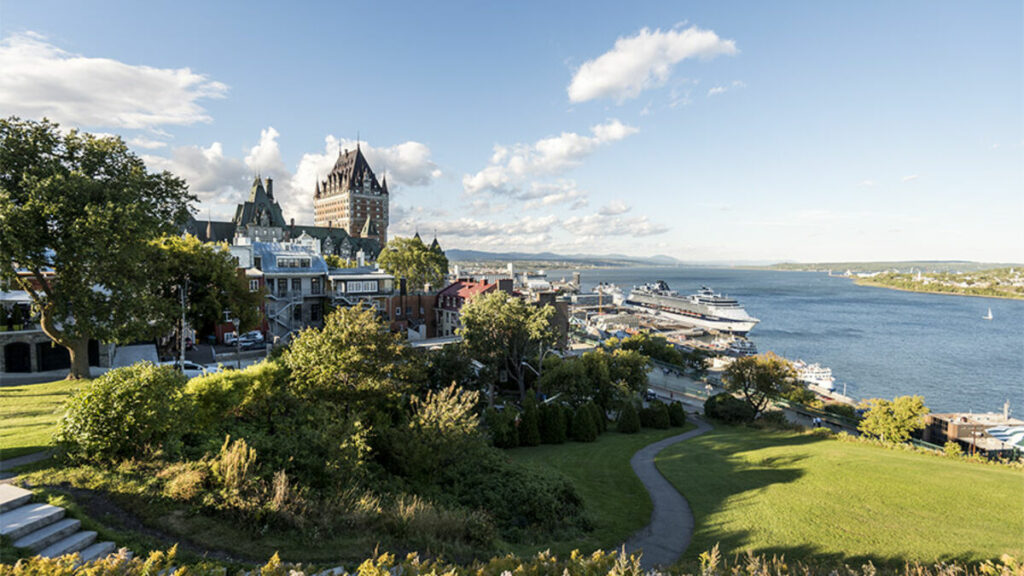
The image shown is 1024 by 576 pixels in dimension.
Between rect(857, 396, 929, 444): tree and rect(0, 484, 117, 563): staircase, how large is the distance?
37.7 metres

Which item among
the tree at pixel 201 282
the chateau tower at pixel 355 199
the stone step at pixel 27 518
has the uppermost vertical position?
the chateau tower at pixel 355 199

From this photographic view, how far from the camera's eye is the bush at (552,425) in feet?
88.9

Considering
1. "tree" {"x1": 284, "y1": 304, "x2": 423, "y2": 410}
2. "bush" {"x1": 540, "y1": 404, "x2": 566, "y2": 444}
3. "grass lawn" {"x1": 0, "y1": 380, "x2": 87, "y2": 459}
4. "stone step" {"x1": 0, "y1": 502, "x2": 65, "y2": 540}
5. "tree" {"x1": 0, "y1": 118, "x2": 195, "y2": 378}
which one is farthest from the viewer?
"bush" {"x1": 540, "y1": 404, "x2": 566, "y2": 444}

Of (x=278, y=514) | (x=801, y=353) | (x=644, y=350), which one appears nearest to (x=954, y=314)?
(x=801, y=353)

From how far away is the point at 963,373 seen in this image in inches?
2522

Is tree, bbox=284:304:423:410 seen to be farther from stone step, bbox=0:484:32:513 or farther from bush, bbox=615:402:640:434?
bush, bbox=615:402:640:434

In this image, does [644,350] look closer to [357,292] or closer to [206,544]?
[357,292]

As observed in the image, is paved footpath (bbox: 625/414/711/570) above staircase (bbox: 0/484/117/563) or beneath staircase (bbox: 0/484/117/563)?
beneath

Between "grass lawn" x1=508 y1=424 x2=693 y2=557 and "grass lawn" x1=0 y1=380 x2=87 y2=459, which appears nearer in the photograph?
"grass lawn" x1=0 y1=380 x2=87 y2=459

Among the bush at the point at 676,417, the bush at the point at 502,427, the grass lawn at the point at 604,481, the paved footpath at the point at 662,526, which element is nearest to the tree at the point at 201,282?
the bush at the point at 502,427

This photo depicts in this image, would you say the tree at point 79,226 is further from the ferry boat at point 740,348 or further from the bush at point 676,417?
the ferry boat at point 740,348

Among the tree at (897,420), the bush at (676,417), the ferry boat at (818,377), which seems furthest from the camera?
the ferry boat at (818,377)

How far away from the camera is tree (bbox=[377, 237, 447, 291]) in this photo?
71688mm

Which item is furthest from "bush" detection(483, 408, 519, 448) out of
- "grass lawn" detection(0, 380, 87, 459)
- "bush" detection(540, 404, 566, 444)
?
"grass lawn" detection(0, 380, 87, 459)
